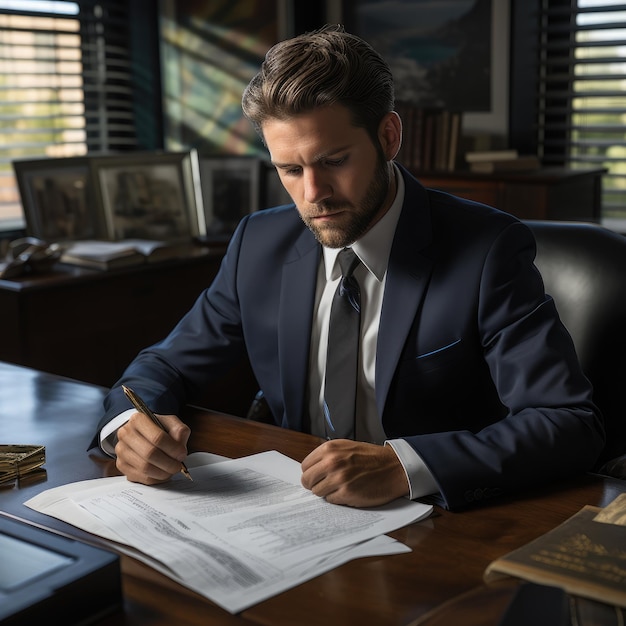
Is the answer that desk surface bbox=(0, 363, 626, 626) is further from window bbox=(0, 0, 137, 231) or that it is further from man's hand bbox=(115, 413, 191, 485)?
window bbox=(0, 0, 137, 231)

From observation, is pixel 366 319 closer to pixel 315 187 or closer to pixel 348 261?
pixel 348 261

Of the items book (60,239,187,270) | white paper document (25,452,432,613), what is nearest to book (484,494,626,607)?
white paper document (25,452,432,613)

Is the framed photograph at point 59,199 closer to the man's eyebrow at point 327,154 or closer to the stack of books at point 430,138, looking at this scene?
the stack of books at point 430,138

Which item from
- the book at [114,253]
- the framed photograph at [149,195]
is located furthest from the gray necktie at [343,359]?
the framed photograph at [149,195]

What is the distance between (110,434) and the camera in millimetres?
1572

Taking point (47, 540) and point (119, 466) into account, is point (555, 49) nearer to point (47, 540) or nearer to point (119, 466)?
point (119, 466)

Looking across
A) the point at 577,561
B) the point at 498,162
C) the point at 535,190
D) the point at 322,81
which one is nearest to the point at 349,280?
the point at 322,81

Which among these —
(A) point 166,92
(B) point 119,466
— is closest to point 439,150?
(A) point 166,92

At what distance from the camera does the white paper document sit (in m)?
1.11

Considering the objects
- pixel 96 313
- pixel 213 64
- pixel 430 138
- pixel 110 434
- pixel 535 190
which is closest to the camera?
pixel 110 434

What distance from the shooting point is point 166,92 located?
449 centimetres

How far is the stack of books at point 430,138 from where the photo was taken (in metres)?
3.79

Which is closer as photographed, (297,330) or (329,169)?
(329,169)

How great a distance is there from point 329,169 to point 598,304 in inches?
25.0
